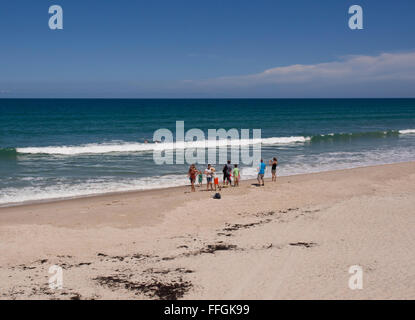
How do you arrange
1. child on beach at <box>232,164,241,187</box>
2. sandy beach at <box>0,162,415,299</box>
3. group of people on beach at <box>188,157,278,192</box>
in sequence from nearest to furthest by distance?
1. sandy beach at <box>0,162,415,299</box>
2. group of people on beach at <box>188,157,278,192</box>
3. child on beach at <box>232,164,241,187</box>

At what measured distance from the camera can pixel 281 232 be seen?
10.9 meters

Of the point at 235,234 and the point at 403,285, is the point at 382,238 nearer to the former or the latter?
the point at 403,285

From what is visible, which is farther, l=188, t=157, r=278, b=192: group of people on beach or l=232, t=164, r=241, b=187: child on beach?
l=232, t=164, r=241, b=187: child on beach

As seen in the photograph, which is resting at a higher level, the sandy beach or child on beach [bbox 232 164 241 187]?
child on beach [bbox 232 164 241 187]

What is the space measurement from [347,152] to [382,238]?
21.1 m

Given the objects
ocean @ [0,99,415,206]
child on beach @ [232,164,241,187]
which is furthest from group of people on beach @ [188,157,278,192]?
ocean @ [0,99,415,206]

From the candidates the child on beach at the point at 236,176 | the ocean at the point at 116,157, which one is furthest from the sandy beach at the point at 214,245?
the ocean at the point at 116,157

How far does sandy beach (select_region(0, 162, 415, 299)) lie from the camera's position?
7582 mm

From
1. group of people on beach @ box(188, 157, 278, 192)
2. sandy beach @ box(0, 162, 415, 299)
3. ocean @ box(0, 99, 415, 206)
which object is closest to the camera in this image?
sandy beach @ box(0, 162, 415, 299)

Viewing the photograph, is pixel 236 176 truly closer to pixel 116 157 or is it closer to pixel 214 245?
pixel 214 245

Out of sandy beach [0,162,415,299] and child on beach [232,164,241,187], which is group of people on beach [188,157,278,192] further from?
sandy beach [0,162,415,299]

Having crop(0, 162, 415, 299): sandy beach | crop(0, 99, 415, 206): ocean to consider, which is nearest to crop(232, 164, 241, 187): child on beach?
crop(0, 162, 415, 299): sandy beach

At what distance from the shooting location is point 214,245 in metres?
10.0
